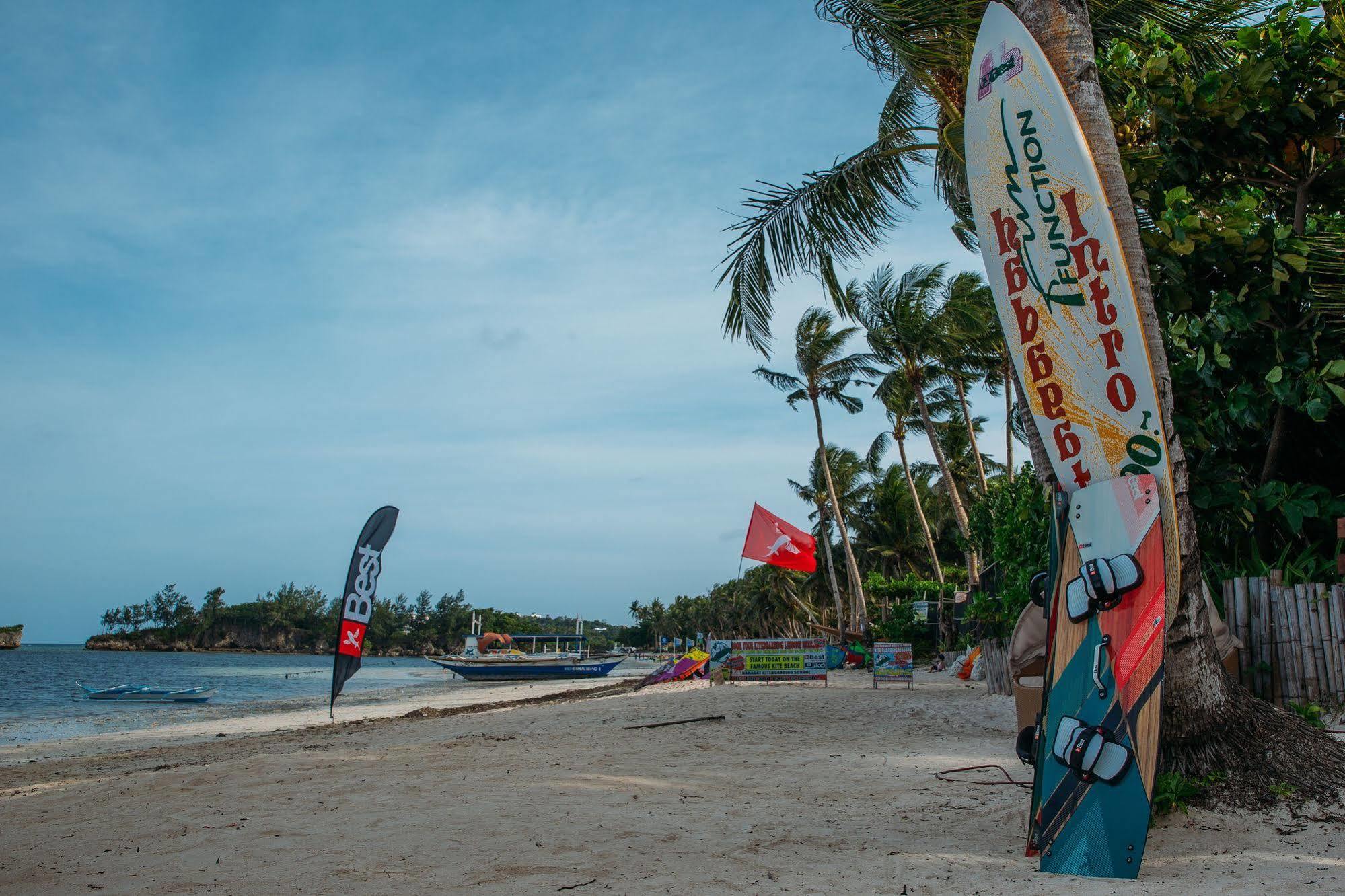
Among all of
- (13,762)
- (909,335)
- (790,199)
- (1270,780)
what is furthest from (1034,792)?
(909,335)

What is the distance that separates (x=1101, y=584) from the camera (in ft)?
12.8

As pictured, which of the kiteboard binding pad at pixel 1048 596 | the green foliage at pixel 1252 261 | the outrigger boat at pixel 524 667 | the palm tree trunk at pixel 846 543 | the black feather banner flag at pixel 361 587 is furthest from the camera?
the outrigger boat at pixel 524 667

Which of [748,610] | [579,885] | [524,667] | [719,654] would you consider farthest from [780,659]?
[748,610]

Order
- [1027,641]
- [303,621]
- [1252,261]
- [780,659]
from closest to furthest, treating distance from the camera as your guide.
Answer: [1027,641]
[1252,261]
[780,659]
[303,621]

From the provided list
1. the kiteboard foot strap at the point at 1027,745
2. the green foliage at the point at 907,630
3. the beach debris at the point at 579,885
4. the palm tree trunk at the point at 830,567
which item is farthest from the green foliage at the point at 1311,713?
the palm tree trunk at the point at 830,567

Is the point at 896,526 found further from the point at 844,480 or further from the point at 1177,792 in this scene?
the point at 1177,792

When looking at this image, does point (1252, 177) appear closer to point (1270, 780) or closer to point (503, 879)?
point (1270, 780)

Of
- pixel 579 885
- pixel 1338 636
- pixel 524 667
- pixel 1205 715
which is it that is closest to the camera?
pixel 579 885

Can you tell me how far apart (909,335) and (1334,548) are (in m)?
17.5

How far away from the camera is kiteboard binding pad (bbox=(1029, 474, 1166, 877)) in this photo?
3668 mm

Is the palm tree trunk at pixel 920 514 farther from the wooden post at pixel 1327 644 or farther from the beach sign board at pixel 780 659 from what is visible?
the wooden post at pixel 1327 644

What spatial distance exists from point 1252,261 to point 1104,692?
4465 millimetres

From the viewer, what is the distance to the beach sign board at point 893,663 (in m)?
14.9

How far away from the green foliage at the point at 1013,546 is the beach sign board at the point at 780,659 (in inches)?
126
